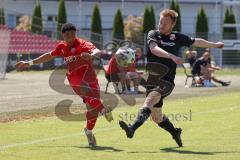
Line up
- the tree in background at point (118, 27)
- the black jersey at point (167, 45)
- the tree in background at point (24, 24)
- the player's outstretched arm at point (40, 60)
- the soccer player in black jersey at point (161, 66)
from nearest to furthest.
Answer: the soccer player in black jersey at point (161, 66) < the black jersey at point (167, 45) < the player's outstretched arm at point (40, 60) < the tree in background at point (24, 24) < the tree in background at point (118, 27)

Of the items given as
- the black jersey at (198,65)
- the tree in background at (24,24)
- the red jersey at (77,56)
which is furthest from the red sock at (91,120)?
the tree in background at (24,24)

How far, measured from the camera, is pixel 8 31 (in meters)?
45.2

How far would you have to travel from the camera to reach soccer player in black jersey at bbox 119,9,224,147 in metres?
10.1

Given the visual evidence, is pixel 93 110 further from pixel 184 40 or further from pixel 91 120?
pixel 184 40

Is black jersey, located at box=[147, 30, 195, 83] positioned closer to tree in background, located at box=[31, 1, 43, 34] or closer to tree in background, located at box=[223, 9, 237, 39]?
tree in background, located at box=[31, 1, 43, 34]

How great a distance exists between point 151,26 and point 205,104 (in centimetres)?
3669

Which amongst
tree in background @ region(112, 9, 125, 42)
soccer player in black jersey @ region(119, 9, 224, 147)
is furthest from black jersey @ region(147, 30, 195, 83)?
tree in background @ region(112, 9, 125, 42)

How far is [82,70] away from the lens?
1116cm

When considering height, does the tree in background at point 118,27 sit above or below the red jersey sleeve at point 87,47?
below

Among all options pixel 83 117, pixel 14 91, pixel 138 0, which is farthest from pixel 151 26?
Result: pixel 83 117

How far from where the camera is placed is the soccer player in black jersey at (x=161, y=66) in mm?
10117

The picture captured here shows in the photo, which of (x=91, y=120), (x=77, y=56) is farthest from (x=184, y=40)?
(x=91, y=120)

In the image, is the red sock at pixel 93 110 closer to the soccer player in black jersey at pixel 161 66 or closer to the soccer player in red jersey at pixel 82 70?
the soccer player in red jersey at pixel 82 70

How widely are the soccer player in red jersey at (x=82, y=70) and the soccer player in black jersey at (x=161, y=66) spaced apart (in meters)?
0.82
